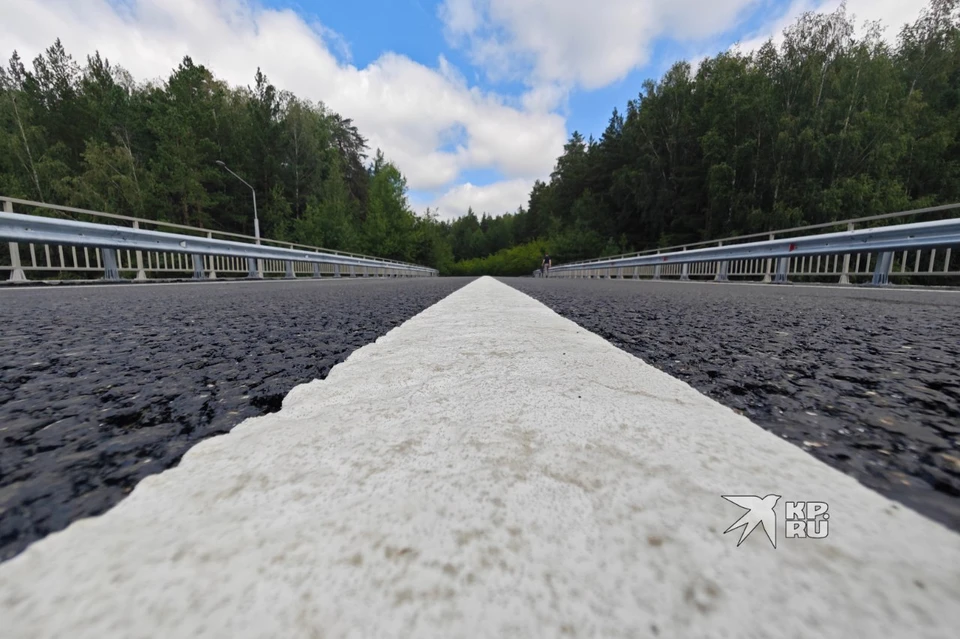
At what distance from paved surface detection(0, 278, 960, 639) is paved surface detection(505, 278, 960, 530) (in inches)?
4.2

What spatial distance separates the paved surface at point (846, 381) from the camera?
0.65 metres

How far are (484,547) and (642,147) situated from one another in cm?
4009

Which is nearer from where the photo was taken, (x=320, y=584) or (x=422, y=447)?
(x=320, y=584)

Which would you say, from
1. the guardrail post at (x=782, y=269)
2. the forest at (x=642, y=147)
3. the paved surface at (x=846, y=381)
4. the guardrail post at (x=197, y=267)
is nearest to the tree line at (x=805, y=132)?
the forest at (x=642, y=147)

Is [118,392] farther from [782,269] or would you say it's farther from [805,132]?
[805,132]

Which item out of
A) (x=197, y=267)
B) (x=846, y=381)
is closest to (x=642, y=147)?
(x=197, y=267)

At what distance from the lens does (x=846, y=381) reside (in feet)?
3.69

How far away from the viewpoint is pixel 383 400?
3.10 feet

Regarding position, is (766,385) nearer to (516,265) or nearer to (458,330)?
Answer: (458,330)

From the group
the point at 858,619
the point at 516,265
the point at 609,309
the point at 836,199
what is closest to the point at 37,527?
the point at 858,619

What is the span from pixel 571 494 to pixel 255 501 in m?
0.43

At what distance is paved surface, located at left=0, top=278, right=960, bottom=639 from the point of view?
1.19ft

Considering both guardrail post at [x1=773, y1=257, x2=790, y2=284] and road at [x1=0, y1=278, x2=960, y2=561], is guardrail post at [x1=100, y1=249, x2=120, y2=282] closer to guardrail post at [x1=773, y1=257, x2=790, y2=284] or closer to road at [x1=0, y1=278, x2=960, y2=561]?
road at [x1=0, y1=278, x2=960, y2=561]

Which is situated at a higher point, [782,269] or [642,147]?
[642,147]
